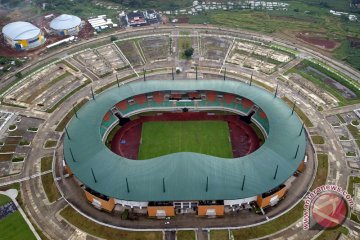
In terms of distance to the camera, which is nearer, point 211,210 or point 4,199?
point 211,210

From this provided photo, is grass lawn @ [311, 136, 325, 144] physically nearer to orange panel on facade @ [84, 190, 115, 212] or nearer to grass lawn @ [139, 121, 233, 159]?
grass lawn @ [139, 121, 233, 159]

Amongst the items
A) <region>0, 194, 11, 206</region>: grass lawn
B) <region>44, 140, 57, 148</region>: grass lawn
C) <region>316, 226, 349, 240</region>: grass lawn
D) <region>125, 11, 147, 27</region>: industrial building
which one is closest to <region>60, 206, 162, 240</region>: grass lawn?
<region>0, 194, 11, 206</region>: grass lawn

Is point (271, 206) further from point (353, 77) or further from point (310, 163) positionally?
point (353, 77)

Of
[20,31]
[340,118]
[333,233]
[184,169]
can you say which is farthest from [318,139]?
[20,31]

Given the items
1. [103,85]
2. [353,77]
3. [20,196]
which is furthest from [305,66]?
[20,196]

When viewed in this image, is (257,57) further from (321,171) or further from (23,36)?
(23,36)

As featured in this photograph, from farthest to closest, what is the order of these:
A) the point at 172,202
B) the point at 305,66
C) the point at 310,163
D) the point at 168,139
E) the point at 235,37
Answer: the point at 235,37 → the point at 305,66 → the point at 168,139 → the point at 310,163 → the point at 172,202
